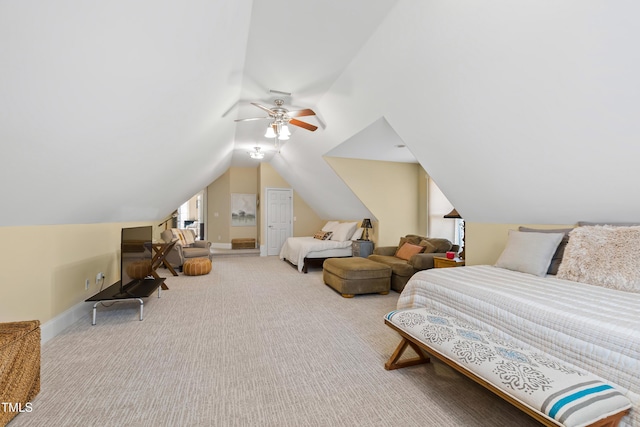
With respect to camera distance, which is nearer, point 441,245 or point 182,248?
point 441,245

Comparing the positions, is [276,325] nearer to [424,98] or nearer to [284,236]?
[424,98]

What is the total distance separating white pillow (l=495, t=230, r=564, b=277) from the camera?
8.49 ft

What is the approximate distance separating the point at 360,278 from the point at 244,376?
7.85 feet

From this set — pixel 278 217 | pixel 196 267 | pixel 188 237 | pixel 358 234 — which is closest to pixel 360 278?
pixel 358 234

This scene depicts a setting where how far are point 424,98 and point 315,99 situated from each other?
1.77 m

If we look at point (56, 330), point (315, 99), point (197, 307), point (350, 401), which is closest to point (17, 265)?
point (56, 330)

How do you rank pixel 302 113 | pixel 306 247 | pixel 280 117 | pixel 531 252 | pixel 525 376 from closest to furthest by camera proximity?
pixel 525 376, pixel 531 252, pixel 302 113, pixel 280 117, pixel 306 247

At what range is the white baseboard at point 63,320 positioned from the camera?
2.65 m

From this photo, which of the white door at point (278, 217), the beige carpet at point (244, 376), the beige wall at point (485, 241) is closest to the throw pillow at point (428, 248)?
the beige wall at point (485, 241)

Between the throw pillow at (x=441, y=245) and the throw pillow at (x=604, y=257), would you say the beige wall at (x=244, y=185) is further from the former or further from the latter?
the throw pillow at (x=604, y=257)

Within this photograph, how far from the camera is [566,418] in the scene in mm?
1134

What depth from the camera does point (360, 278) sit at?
4.20 metres

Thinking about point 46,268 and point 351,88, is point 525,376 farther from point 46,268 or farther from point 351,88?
point 46,268

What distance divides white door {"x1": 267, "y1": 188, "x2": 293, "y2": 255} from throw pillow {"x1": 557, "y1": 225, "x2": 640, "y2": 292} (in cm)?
695
